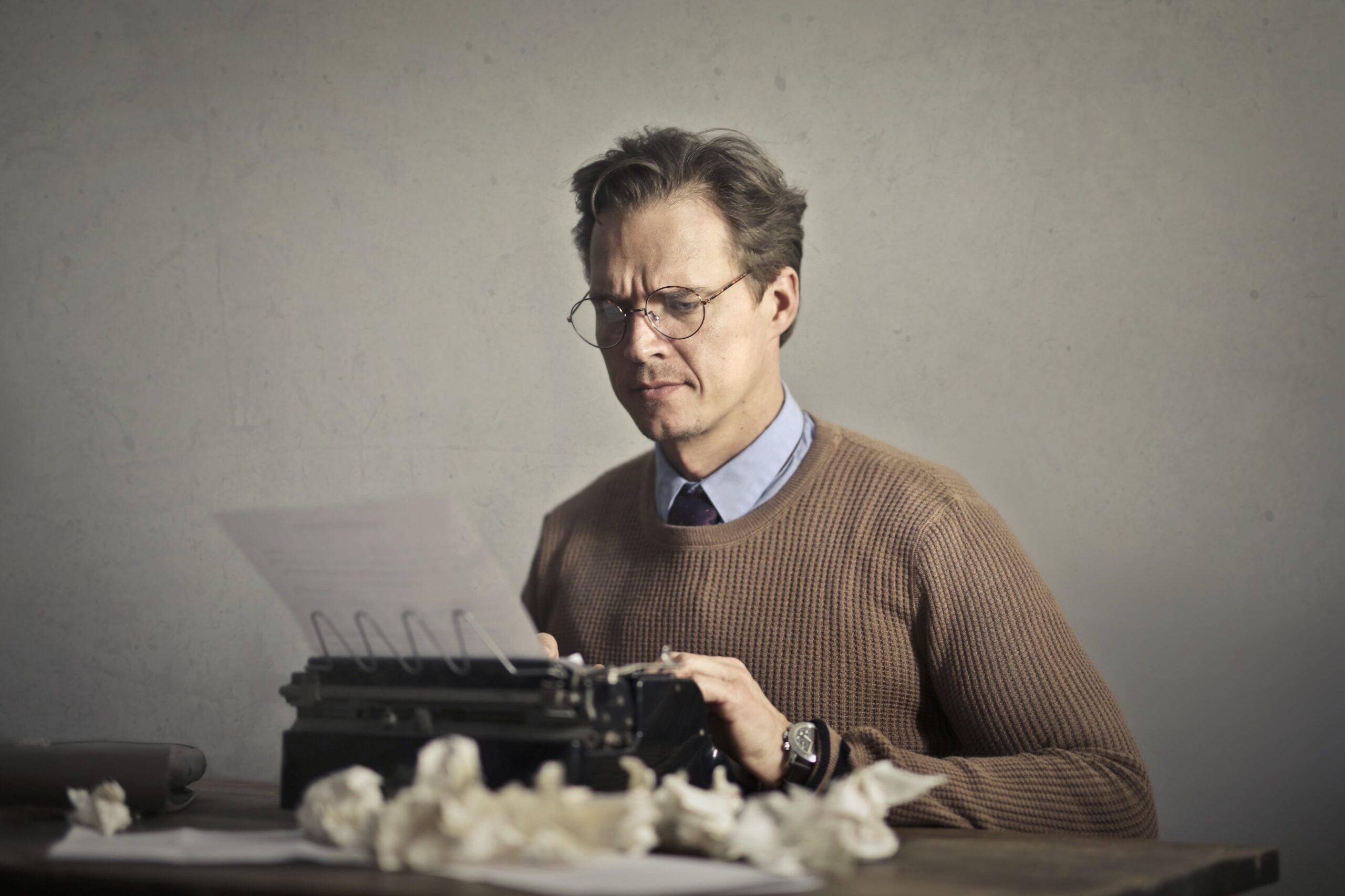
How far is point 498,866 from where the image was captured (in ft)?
2.56

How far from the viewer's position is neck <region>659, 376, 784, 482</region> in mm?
1774

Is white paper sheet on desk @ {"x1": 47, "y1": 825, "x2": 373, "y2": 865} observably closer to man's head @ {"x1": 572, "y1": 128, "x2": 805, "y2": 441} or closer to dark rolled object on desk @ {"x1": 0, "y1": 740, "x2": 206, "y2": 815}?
dark rolled object on desk @ {"x1": 0, "y1": 740, "x2": 206, "y2": 815}

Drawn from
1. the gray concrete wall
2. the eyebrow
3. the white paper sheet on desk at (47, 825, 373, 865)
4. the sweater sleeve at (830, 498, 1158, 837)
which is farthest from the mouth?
the white paper sheet on desk at (47, 825, 373, 865)

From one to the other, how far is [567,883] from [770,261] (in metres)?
1.22

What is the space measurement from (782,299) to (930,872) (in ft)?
3.72

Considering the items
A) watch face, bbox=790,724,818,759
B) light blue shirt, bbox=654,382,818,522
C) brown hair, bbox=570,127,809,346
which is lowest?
watch face, bbox=790,724,818,759

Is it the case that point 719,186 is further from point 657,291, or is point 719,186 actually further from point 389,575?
point 389,575

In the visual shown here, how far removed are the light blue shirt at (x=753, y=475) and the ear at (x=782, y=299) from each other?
0.14m

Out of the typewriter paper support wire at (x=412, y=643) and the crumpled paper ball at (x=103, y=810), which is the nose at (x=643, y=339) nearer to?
the typewriter paper support wire at (x=412, y=643)

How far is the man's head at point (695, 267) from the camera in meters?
1.68

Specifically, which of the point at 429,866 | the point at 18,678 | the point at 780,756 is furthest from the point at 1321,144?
the point at 18,678

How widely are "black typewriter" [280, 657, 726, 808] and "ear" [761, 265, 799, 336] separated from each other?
2.74 feet

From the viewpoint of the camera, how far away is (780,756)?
1.22m

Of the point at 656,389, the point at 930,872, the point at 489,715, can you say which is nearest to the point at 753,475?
the point at 656,389
